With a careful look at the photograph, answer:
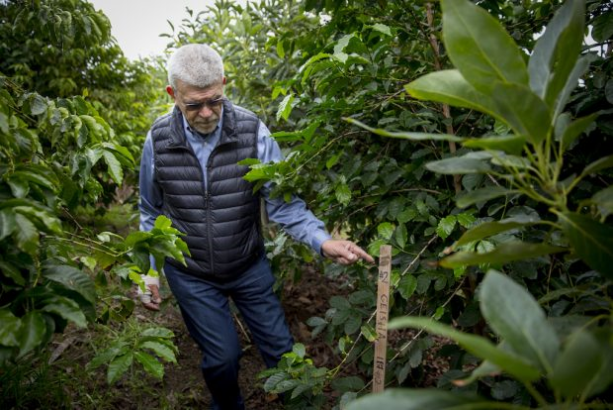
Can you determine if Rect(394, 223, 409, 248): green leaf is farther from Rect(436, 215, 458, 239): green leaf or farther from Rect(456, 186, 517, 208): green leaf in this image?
Rect(456, 186, 517, 208): green leaf

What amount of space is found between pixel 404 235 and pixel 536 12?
979 mm

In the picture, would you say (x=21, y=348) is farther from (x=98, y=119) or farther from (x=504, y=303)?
(x=98, y=119)

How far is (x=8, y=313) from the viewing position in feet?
2.92

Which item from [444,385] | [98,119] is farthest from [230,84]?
[444,385]

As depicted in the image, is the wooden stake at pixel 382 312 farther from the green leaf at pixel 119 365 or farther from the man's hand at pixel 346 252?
the green leaf at pixel 119 365

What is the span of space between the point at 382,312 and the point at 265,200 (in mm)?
1147

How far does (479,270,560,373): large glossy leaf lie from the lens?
54cm

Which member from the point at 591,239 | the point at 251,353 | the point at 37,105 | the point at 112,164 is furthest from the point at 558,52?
the point at 251,353

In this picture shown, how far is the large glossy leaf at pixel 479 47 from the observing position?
0.69 meters

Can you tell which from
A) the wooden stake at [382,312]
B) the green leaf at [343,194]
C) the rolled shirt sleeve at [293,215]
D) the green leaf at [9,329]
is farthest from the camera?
the rolled shirt sleeve at [293,215]

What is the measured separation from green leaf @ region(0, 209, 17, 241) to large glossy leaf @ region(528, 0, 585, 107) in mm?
1004

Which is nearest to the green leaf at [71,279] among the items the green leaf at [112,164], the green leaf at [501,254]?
the green leaf at [112,164]

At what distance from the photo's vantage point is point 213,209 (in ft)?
7.75

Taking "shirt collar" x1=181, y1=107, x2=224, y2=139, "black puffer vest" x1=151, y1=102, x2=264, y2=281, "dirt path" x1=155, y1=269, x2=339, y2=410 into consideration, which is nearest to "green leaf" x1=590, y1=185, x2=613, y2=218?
"black puffer vest" x1=151, y1=102, x2=264, y2=281
